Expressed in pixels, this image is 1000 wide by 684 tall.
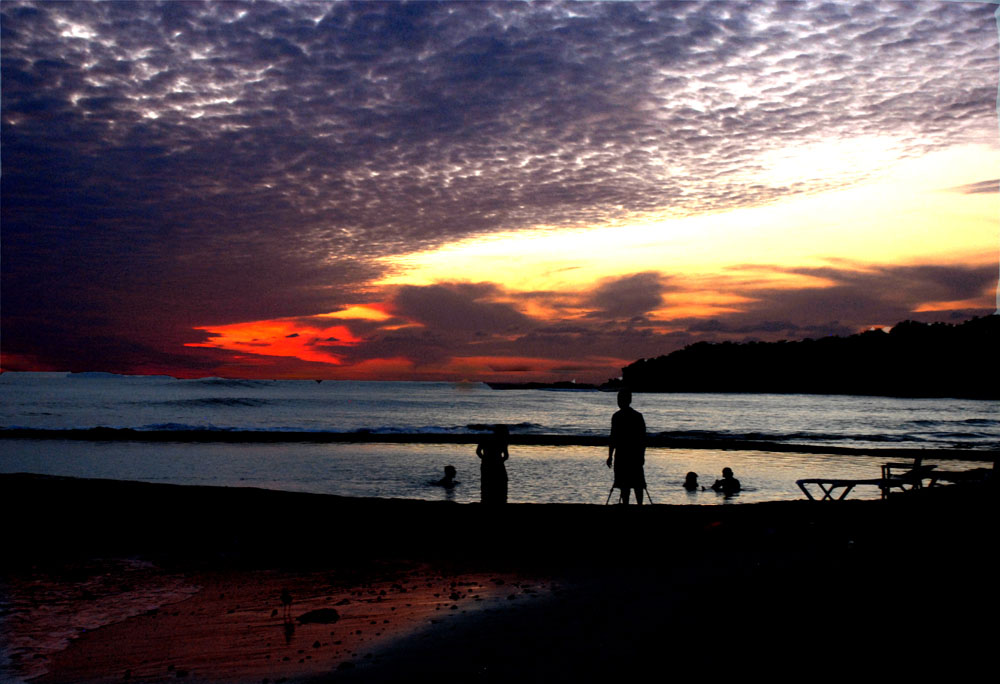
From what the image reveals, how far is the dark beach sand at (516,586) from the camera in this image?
5531 mm

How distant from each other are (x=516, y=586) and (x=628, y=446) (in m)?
3.11

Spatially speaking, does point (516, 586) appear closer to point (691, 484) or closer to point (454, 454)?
point (691, 484)

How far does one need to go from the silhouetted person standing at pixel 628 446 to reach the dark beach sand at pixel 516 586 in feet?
1.64

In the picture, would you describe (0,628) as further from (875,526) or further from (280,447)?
(280,447)

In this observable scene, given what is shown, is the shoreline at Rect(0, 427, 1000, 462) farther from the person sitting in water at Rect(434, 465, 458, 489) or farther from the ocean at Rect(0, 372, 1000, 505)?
the person sitting in water at Rect(434, 465, 458, 489)

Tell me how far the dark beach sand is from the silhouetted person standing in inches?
19.7

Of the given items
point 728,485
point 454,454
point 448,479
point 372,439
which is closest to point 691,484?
point 728,485

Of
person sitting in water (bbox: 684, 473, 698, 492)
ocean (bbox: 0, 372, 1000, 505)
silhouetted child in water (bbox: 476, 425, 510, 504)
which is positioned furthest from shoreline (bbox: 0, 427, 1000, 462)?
silhouetted child in water (bbox: 476, 425, 510, 504)

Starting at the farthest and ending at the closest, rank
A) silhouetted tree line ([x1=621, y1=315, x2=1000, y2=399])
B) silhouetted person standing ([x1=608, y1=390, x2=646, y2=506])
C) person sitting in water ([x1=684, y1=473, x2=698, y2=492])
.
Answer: silhouetted tree line ([x1=621, y1=315, x2=1000, y2=399]) → person sitting in water ([x1=684, y1=473, x2=698, y2=492]) → silhouetted person standing ([x1=608, y1=390, x2=646, y2=506])

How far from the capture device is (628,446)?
1066 cm

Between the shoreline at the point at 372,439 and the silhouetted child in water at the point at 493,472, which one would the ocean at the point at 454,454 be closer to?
the shoreline at the point at 372,439

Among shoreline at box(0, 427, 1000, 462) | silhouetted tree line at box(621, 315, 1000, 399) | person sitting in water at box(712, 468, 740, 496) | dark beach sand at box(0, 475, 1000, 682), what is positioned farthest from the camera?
silhouetted tree line at box(621, 315, 1000, 399)

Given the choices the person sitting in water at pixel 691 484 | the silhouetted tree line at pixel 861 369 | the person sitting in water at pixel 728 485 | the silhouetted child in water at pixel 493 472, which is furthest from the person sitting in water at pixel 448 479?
the silhouetted tree line at pixel 861 369

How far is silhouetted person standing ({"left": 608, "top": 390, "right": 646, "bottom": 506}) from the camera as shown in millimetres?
10508
